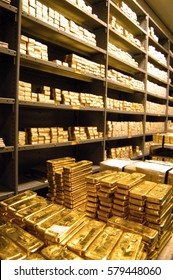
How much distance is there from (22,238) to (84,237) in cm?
36

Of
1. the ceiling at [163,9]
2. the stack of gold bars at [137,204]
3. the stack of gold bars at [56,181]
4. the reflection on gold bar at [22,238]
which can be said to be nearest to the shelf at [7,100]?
the stack of gold bars at [56,181]

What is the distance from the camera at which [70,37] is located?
2691 millimetres

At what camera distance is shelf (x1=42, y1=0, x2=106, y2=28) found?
271 centimetres

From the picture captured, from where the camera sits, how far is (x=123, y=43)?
4.17 meters

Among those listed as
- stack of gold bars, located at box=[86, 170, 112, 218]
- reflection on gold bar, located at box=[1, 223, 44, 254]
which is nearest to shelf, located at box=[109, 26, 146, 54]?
stack of gold bars, located at box=[86, 170, 112, 218]

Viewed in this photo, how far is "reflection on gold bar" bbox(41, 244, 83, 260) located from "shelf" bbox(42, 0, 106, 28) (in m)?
2.63

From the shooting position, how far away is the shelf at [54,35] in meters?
2.33

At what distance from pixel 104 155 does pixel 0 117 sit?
1.77 m

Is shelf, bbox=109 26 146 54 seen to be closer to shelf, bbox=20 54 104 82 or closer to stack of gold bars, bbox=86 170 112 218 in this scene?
shelf, bbox=20 54 104 82

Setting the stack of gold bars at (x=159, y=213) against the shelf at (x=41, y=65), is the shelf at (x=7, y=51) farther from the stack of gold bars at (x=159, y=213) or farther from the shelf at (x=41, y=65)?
the stack of gold bars at (x=159, y=213)

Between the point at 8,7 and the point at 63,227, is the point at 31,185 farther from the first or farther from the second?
the point at 8,7

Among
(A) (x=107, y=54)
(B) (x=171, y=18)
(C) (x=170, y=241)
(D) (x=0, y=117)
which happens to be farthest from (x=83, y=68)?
(B) (x=171, y=18)

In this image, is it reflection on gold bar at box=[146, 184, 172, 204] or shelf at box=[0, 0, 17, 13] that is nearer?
reflection on gold bar at box=[146, 184, 172, 204]
